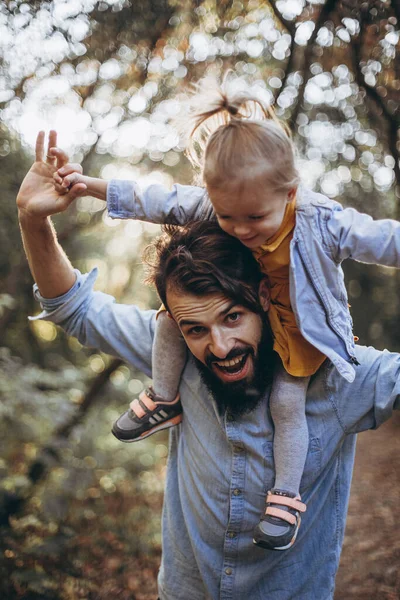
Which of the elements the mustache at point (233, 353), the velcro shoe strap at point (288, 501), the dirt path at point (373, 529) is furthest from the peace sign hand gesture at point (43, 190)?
the dirt path at point (373, 529)

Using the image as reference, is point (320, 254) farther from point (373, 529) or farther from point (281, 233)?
point (373, 529)

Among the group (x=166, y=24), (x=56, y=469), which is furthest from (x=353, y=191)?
(x=56, y=469)

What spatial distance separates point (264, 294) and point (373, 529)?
398 cm

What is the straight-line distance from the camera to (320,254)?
1672mm

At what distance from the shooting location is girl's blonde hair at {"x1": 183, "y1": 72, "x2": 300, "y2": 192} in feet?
5.30

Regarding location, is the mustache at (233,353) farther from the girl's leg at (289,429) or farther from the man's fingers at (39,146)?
the man's fingers at (39,146)

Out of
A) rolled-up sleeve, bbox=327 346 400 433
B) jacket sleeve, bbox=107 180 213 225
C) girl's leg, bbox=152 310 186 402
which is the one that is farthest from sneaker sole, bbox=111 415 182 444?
jacket sleeve, bbox=107 180 213 225

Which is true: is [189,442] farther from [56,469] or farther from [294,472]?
[56,469]

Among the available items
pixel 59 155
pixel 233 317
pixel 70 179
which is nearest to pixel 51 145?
pixel 59 155

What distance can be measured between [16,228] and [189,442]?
317 cm

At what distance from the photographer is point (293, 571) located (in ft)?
6.47

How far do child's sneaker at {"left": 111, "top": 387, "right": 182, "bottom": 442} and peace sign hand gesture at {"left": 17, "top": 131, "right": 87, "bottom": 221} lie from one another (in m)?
0.77

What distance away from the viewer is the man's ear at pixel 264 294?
1884mm

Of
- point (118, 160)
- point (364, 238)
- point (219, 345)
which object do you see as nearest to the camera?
point (364, 238)
